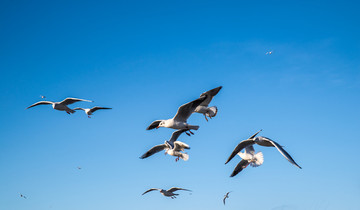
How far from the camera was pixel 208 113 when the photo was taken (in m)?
21.5

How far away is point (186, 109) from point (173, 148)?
2776 millimetres

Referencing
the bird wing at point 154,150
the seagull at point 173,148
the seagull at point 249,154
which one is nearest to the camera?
the seagull at point 249,154

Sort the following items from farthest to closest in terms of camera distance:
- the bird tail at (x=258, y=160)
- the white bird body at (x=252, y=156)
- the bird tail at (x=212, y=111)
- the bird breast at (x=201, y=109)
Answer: the bird tail at (x=212, y=111), the bird breast at (x=201, y=109), the bird tail at (x=258, y=160), the white bird body at (x=252, y=156)

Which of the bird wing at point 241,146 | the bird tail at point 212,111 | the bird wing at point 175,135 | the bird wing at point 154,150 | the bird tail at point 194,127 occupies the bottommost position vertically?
the bird wing at point 241,146

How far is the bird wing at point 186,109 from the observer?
18.0 meters

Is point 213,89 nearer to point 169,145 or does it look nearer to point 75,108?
point 169,145

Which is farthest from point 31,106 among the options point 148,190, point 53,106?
point 148,190

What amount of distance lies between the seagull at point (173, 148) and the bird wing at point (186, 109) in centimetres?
110

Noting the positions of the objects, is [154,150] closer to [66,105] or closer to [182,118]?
[182,118]

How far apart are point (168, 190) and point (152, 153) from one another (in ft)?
15.7

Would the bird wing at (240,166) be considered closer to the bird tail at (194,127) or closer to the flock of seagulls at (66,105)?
the bird tail at (194,127)

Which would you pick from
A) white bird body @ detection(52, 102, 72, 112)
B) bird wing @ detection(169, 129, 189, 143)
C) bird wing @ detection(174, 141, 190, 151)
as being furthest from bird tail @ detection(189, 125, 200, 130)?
white bird body @ detection(52, 102, 72, 112)

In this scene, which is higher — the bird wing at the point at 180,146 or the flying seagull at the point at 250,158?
the bird wing at the point at 180,146

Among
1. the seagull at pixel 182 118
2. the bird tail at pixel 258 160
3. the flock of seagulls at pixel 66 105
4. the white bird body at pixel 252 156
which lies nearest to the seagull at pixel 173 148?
the seagull at pixel 182 118
